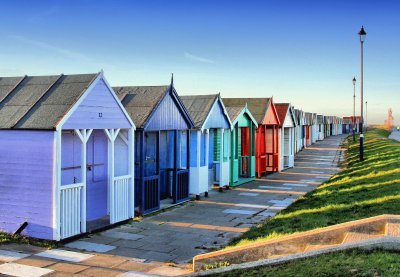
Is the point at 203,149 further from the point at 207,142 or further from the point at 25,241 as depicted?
the point at 25,241

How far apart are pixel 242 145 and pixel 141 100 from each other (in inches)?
427

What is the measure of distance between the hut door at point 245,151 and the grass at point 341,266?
16.3 meters

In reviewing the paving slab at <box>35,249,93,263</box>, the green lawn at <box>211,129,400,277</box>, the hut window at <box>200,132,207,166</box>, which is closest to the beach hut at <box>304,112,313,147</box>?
the green lawn at <box>211,129,400,277</box>

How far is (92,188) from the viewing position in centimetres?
1278

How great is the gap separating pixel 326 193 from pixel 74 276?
37.6 feet

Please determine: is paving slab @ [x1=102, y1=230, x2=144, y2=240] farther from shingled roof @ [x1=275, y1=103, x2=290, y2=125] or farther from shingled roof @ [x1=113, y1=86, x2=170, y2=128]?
shingled roof @ [x1=275, y1=103, x2=290, y2=125]

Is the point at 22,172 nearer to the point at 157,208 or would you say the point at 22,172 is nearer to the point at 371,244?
the point at 157,208

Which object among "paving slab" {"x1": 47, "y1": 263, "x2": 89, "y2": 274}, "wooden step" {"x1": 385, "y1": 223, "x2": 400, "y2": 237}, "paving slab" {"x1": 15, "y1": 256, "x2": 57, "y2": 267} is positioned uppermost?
"wooden step" {"x1": 385, "y1": 223, "x2": 400, "y2": 237}

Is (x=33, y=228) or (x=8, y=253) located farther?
(x=33, y=228)

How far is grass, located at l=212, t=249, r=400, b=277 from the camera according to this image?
6168mm

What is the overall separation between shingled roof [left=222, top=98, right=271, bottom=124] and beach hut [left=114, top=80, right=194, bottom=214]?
8.05m

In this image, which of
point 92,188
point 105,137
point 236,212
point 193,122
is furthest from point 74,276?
point 193,122

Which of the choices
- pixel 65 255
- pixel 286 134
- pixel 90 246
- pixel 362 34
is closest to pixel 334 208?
pixel 90 246

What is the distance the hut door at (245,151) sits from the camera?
77.4 ft
